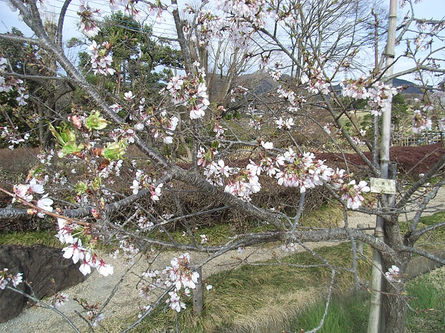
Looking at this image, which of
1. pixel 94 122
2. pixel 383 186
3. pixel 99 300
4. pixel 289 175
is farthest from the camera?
pixel 99 300

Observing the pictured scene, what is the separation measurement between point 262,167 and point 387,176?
3.70ft

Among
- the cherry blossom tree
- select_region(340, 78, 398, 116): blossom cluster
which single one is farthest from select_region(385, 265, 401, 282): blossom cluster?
select_region(340, 78, 398, 116): blossom cluster

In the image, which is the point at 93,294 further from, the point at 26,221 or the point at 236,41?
the point at 236,41

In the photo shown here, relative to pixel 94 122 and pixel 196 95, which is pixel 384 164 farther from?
pixel 94 122

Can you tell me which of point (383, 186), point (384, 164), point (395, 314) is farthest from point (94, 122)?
point (395, 314)

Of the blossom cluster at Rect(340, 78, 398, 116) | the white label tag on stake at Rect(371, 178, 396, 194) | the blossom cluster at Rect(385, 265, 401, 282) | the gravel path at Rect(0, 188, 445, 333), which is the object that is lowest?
the gravel path at Rect(0, 188, 445, 333)

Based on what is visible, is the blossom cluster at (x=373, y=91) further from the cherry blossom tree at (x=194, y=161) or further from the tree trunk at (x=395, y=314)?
the tree trunk at (x=395, y=314)

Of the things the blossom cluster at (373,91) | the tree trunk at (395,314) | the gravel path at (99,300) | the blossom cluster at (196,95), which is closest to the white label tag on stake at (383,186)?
the blossom cluster at (373,91)

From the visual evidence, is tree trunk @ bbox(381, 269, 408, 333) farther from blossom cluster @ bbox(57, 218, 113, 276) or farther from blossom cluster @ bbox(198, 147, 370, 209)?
blossom cluster @ bbox(57, 218, 113, 276)

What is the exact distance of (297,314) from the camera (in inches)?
110

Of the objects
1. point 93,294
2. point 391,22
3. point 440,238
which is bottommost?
point 93,294

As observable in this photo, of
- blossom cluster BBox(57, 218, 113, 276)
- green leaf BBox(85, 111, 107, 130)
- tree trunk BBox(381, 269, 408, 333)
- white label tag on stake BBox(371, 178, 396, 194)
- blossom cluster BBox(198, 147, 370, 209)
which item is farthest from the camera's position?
tree trunk BBox(381, 269, 408, 333)

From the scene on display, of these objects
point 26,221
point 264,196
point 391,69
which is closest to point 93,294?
point 26,221

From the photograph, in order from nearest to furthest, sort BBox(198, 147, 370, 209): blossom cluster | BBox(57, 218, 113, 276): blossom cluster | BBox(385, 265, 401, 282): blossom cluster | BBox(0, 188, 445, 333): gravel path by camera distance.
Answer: BBox(57, 218, 113, 276): blossom cluster
BBox(198, 147, 370, 209): blossom cluster
BBox(385, 265, 401, 282): blossom cluster
BBox(0, 188, 445, 333): gravel path
